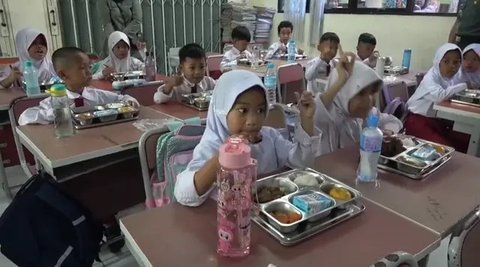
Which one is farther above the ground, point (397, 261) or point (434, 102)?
point (397, 261)

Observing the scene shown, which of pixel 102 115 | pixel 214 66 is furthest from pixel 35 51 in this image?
pixel 102 115

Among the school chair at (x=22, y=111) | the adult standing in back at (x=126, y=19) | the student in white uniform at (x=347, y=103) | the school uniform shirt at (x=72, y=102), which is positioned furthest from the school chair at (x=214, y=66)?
the student in white uniform at (x=347, y=103)

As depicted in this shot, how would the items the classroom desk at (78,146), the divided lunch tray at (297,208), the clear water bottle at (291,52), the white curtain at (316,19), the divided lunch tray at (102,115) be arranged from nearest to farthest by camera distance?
1. the divided lunch tray at (297,208)
2. the classroom desk at (78,146)
3. the divided lunch tray at (102,115)
4. the clear water bottle at (291,52)
5. the white curtain at (316,19)

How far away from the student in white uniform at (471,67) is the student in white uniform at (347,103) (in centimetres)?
152

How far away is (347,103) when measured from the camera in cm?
171

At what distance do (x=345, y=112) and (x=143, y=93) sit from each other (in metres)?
1.37

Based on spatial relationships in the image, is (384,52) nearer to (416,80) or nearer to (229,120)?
(416,80)

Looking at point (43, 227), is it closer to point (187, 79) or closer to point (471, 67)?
point (187, 79)

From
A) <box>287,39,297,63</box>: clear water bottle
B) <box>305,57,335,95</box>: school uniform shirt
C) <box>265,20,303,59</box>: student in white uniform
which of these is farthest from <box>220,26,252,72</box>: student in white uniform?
<box>305,57,335,95</box>: school uniform shirt

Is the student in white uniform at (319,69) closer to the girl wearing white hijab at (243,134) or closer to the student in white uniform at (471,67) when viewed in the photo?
the student in white uniform at (471,67)

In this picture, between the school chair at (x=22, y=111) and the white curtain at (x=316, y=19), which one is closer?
the school chair at (x=22, y=111)

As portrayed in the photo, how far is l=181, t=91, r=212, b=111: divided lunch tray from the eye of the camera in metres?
2.21

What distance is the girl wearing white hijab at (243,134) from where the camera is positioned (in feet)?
3.40

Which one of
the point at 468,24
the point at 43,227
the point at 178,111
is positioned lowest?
the point at 43,227
